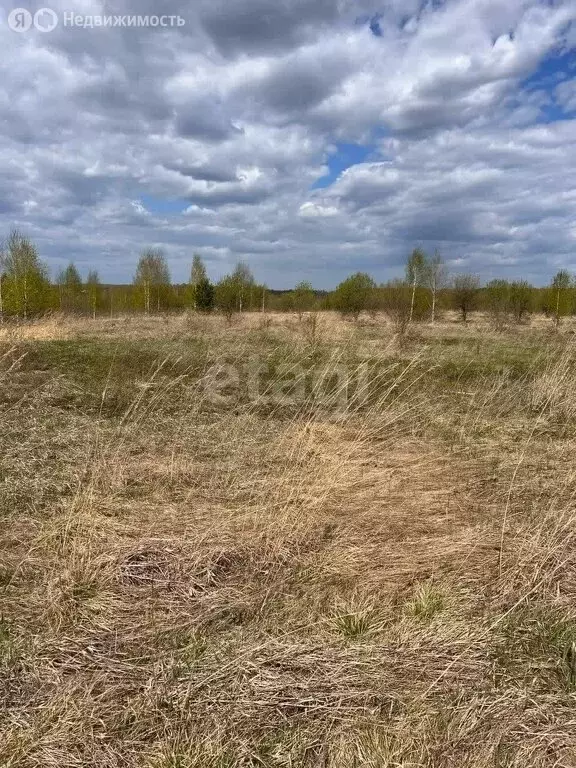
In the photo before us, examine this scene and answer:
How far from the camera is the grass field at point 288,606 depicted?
175cm

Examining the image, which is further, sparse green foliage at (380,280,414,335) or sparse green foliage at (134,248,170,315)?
sparse green foliage at (134,248,170,315)

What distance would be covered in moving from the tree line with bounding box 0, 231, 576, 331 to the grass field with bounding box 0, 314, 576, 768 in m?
19.3

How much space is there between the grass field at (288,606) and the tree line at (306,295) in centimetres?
1930

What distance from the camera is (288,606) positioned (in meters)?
2.48

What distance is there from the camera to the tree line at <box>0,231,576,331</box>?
27484 mm

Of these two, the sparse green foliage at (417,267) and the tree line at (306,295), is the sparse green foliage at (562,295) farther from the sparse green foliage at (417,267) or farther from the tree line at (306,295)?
the sparse green foliage at (417,267)

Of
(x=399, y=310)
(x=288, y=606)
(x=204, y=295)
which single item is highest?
(x=204, y=295)

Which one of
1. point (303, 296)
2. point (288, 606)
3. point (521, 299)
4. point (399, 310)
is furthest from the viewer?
point (521, 299)

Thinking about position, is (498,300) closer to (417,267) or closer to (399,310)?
(417,267)

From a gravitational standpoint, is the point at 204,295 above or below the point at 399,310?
above

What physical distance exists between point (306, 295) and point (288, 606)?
26.2 m

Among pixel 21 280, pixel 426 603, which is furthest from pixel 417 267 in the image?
pixel 426 603

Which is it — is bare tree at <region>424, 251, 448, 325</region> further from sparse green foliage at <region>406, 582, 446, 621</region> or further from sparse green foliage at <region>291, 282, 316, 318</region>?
sparse green foliage at <region>406, 582, 446, 621</region>

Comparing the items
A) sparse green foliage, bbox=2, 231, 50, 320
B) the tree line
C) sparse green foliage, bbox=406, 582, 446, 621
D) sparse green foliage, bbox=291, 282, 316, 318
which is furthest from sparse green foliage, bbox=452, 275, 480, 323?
sparse green foliage, bbox=406, 582, 446, 621
